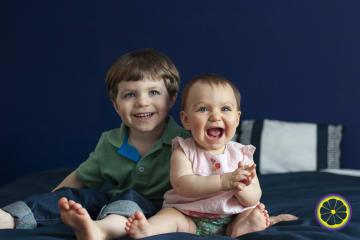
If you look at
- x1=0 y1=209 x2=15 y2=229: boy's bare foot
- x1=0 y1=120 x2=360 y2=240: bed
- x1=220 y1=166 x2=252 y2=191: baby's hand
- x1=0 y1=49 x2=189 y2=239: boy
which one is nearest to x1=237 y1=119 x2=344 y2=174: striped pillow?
x1=0 y1=120 x2=360 y2=240: bed

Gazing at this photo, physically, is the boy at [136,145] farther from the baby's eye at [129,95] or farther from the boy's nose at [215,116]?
the boy's nose at [215,116]

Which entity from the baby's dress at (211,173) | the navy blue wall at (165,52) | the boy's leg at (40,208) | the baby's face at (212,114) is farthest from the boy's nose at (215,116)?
the navy blue wall at (165,52)

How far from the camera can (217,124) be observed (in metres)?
1.18

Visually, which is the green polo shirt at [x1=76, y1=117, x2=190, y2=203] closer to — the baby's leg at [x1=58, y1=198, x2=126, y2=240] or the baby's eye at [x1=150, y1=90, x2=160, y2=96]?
the baby's eye at [x1=150, y1=90, x2=160, y2=96]

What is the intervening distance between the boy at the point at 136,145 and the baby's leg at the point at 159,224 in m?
0.11

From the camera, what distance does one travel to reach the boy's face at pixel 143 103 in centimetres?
135

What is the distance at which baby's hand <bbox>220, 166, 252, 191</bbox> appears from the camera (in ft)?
3.33

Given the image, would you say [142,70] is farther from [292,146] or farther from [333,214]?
[292,146]

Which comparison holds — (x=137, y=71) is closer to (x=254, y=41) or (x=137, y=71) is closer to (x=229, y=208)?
(x=229, y=208)

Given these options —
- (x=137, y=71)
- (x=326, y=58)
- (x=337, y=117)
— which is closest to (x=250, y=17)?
(x=326, y=58)

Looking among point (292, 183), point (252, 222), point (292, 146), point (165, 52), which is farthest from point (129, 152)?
point (165, 52)

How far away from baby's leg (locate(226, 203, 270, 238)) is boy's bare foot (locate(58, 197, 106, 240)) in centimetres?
36

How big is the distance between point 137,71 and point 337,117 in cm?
165

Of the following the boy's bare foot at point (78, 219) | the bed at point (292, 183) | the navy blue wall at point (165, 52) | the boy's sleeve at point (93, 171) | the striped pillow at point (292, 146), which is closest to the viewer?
the boy's bare foot at point (78, 219)
